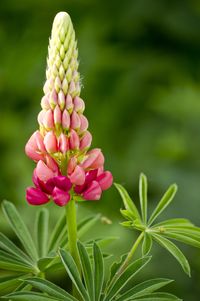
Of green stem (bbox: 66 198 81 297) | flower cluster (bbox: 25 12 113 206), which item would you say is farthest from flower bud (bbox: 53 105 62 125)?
green stem (bbox: 66 198 81 297)

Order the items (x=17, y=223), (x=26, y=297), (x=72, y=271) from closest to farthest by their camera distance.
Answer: (x=26, y=297) → (x=72, y=271) → (x=17, y=223)

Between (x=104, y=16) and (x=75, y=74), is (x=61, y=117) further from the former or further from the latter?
(x=104, y=16)

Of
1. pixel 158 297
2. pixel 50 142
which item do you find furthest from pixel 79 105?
pixel 158 297

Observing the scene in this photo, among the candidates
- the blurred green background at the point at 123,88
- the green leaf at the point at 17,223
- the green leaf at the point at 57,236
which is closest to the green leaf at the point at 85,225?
the green leaf at the point at 57,236

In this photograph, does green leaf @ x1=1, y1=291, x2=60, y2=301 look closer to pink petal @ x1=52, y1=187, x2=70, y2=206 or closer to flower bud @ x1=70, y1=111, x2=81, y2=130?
pink petal @ x1=52, y1=187, x2=70, y2=206

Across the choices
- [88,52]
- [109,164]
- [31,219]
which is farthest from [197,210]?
[88,52]

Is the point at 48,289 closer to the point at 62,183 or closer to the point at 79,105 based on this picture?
the point at 62,183
